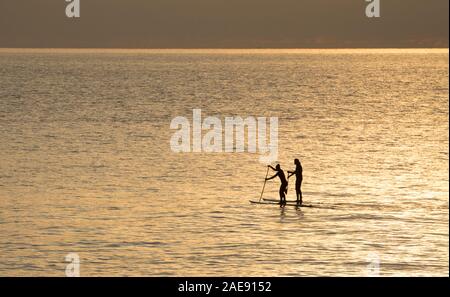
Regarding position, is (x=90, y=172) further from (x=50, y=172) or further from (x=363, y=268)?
(x=363, y=268)

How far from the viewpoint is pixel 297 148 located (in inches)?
2628

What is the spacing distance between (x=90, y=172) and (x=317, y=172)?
12084 millimetres
